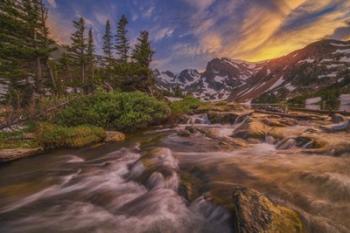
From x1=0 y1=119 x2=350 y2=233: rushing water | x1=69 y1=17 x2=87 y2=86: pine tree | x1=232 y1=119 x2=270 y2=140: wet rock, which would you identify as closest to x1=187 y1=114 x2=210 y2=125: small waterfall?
x1=232 y1=119 x2=270 y2=140: wet rock

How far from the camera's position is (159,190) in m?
6.90

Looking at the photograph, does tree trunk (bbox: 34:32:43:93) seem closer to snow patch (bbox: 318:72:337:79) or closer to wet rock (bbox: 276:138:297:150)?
wet rock (bbox: 276:138:297:150)

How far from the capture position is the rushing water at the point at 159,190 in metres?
5.29

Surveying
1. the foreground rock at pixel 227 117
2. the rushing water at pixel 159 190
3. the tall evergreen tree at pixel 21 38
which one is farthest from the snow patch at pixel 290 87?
the rushing water at pixel 159 190

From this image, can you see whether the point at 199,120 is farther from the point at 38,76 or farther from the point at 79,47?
the point at 79,47

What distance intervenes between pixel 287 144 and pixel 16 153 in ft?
40.6

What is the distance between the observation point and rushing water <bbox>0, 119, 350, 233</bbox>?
5.29 metres

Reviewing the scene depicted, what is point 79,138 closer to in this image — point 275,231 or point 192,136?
point 192,136

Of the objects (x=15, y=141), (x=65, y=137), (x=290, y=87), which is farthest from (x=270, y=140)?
(x=290, y=87)

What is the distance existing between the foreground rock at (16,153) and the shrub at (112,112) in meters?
4.06

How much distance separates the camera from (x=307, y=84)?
156875mm

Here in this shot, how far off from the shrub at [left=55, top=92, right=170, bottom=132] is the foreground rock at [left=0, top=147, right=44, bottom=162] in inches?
160

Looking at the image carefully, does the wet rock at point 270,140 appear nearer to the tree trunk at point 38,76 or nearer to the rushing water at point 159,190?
the rushing water at point 159,190

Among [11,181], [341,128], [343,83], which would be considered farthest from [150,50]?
[343,83]
